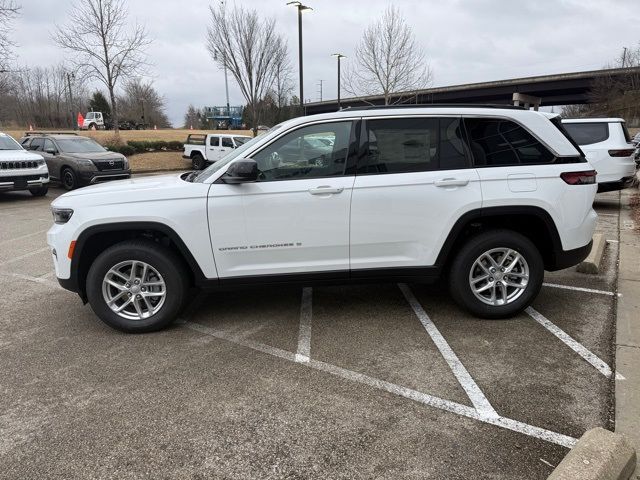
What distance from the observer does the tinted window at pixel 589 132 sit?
1002 cm

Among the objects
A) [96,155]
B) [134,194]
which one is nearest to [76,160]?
[96,155]

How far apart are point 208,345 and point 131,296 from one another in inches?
32.3

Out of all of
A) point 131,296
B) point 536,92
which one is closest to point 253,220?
point 131,296

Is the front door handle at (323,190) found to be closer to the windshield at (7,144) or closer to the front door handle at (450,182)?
the front door handle at (450,182)

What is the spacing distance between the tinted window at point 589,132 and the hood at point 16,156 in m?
13.0

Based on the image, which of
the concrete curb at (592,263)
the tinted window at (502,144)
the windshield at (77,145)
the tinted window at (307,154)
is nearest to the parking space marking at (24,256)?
the tinted window at (307,154)

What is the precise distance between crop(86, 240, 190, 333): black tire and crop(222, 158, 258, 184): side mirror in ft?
2.78

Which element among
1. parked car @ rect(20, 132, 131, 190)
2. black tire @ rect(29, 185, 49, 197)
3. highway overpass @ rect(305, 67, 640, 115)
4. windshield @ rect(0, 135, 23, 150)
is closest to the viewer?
windshield @ rect(0, 135, 23, 150)

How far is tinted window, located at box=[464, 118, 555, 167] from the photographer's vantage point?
4121 mm

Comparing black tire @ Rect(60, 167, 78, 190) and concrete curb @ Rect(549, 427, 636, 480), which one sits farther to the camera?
black tire @ Rect(60, 167, 78, 190)

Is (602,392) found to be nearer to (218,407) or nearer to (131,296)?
(218,407)

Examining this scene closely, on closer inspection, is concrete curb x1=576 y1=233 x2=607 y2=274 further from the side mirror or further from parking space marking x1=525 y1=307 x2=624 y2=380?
the side mirror

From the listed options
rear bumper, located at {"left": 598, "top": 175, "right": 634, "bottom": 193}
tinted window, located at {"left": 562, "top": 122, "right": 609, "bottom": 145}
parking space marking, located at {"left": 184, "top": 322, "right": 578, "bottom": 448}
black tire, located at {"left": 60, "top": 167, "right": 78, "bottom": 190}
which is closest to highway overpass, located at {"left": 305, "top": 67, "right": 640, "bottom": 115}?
black tire, located at {"left": 60, "top": 167, "right": 78, "bottom": 190}

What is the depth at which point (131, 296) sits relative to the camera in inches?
161
